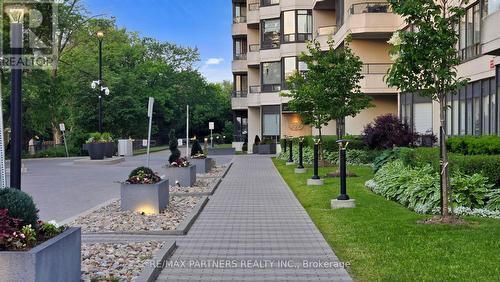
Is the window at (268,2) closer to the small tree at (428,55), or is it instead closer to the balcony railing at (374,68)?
the balcony railing at (374,68)

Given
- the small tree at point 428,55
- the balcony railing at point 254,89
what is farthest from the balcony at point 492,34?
the balcony railing at point 254,89

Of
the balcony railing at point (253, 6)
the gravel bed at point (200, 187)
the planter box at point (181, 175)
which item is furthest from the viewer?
the balcony railing at point (253, 6)

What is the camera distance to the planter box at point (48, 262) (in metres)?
4.92

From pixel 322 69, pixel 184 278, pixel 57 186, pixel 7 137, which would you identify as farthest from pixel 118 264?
pixel 7 137

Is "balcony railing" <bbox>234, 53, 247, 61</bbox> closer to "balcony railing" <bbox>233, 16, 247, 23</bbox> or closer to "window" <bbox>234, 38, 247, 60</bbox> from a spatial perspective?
"window" <bbox>234, 38, 247, 60</bbox>

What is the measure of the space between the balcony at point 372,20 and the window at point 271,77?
1603cm

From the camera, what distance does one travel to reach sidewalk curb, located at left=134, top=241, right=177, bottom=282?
676cm

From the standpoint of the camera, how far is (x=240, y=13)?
58.2m

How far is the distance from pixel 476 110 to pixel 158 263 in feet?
60.2

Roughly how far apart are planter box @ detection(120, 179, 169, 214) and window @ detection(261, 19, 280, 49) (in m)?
38.9

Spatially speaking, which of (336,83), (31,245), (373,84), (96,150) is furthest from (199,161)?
(31,245)

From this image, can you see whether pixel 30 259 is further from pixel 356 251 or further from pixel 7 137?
pixel 7 137

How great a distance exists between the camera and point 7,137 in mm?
41594

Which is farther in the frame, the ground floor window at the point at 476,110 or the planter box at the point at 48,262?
the ground floor window at the point at 476,110
